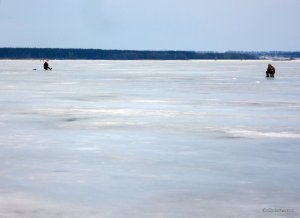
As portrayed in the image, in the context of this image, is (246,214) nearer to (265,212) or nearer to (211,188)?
(265,212)

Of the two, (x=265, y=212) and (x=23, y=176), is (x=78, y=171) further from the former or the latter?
(x=265, y=212)

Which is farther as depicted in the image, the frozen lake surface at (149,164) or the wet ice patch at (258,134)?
the wet ice patch at (258,134)

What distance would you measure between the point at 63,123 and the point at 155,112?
4.09m

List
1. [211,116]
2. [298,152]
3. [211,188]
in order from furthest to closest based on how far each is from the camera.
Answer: [211,116], [298,152], [211,188]

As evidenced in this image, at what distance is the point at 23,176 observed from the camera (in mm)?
9125

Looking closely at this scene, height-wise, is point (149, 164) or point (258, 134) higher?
point (149, 164)

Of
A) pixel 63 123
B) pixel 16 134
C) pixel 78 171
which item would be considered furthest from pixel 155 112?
pixel 78 171

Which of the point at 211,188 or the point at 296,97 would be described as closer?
the point at 211,188

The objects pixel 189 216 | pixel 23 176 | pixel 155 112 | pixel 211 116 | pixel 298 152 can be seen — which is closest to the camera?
pixel 189 216

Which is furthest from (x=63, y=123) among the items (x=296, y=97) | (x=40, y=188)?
(x=296, y=97)

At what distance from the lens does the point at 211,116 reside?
1836 cm

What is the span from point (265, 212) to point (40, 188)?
2.98 metres

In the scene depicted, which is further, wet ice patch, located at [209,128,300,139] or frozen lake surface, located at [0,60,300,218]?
wet ice patch, located at [209,128,300,139]

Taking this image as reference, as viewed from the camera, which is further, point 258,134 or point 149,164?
point 258,134
